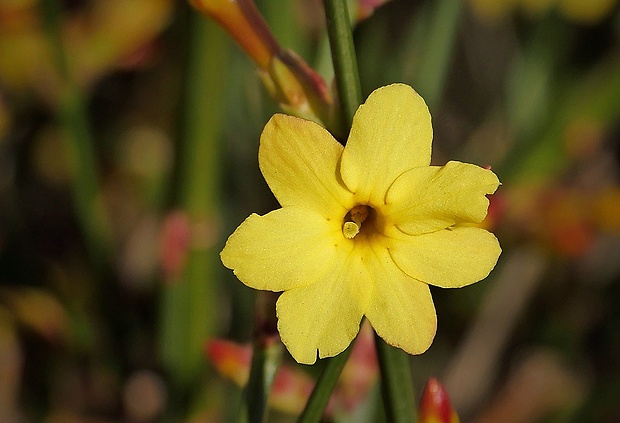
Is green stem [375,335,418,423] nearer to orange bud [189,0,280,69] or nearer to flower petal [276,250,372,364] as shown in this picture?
flower petal [276,250,372,364]

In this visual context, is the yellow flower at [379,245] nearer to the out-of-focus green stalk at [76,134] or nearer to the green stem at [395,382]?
the green stem at [395,382]

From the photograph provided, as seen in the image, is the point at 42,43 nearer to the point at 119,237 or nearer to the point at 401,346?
the point at 119,237

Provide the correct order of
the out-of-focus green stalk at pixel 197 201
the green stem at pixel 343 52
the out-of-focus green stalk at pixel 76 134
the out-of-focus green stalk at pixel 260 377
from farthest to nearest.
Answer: the out-of-focus green stalk at pixel 76 134 < the out-of-focus green stalk at pixel 197 201 < the out-of-focus green stalk at pixel 260 377 < the green stem at pixel 343 52

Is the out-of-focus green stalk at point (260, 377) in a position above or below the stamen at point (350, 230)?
below

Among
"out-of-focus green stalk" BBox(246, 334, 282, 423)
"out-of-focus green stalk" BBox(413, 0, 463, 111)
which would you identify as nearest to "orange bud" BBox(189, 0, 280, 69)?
"out-of-focus green stalk" BBox(246, 334, 282, 423)

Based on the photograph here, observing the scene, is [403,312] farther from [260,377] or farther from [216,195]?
[216,195]

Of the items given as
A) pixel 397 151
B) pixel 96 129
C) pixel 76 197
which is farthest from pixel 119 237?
pixel 397 151

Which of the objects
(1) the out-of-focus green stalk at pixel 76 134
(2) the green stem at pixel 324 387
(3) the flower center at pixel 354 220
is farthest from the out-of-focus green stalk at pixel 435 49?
(2) the green stem at pixel 324 387
